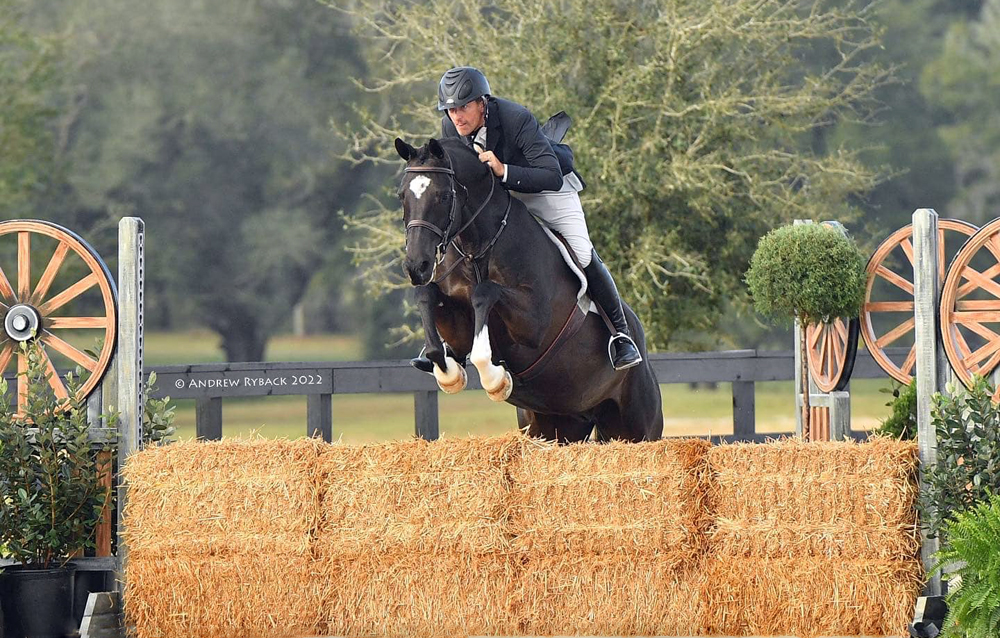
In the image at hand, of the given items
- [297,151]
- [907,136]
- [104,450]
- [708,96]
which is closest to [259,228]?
[297,151]

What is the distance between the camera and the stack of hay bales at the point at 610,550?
5043 mm

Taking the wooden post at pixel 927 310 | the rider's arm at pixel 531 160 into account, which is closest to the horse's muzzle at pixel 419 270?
the rider's arm at pixel 531 160

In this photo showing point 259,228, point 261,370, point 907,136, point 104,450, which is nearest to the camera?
point 104,450

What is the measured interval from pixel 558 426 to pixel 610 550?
1.88 metres

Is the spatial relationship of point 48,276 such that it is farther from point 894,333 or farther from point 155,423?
point 894,333

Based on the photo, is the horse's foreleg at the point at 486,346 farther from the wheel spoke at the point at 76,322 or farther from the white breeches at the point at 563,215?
the wheel spoke at the point at 76,322

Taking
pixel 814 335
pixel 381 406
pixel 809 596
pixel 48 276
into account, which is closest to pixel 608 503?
pixel 809 596

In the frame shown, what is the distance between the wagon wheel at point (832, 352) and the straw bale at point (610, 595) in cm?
253

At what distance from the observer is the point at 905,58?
3525cm

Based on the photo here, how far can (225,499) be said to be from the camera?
5.20m

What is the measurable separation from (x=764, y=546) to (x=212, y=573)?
7.03 feet

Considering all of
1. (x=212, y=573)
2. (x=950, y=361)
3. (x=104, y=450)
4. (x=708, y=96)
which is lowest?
(x=212, y=573)

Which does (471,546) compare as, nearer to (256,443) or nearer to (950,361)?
(256,443)

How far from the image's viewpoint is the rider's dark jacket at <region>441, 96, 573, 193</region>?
225 inches
